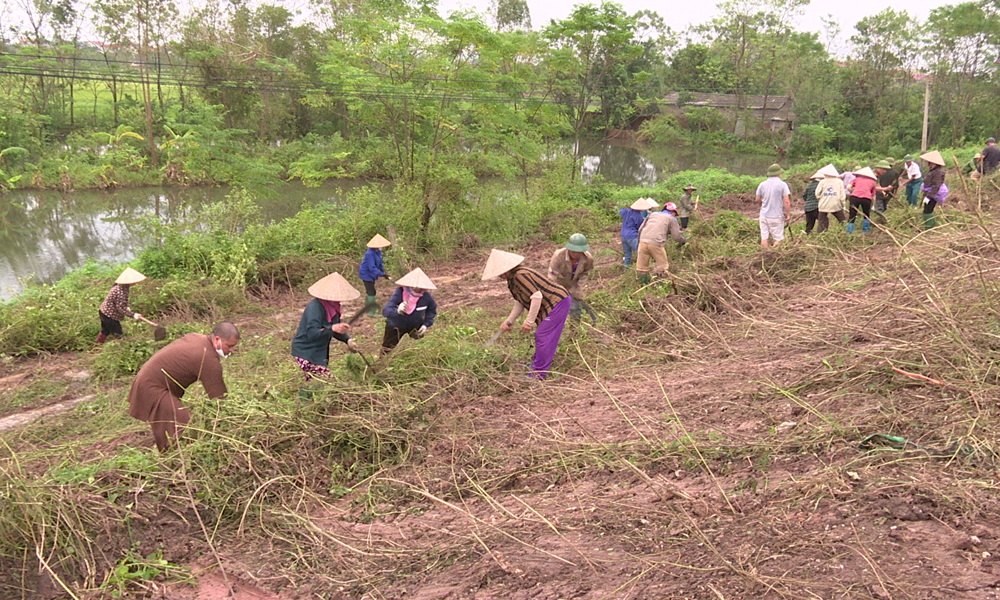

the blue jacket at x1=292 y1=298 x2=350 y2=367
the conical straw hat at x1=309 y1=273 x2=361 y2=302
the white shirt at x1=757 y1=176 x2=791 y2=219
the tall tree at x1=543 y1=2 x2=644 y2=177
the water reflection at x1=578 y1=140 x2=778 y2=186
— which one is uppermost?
the tall tree at x1=543 y1=2 x2=644 y2=177

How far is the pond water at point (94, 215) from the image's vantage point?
13820 mm

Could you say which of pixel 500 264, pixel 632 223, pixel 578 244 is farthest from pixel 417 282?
pixel 632 223

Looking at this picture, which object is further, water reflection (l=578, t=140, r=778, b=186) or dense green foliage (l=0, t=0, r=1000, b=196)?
water reflection (l=578, t=140, r=778, b=186)

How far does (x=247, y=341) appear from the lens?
308 inches

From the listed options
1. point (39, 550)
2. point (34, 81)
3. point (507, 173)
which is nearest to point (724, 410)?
point (39, 550)

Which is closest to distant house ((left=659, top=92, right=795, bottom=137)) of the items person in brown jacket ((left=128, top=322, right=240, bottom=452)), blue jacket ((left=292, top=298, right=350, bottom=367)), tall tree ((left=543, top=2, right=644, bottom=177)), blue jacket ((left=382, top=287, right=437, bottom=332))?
tall tree ((left=543, top=2, right=644, bottom=177))

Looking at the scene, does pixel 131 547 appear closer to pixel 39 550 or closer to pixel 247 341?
pixel 39 550

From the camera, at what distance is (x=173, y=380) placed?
4.22 meters

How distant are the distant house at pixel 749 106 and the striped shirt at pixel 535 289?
107 feet

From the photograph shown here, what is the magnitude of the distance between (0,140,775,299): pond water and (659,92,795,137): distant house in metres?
4.99

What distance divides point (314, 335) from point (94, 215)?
18140 mm

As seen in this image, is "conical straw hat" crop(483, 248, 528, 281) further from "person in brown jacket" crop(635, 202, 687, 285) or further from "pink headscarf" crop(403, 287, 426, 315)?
"person in brown jacket" crop(635, 202, 687, 285)

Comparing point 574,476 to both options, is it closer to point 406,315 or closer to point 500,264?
point 500,264

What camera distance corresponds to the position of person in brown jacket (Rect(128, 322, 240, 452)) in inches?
167
